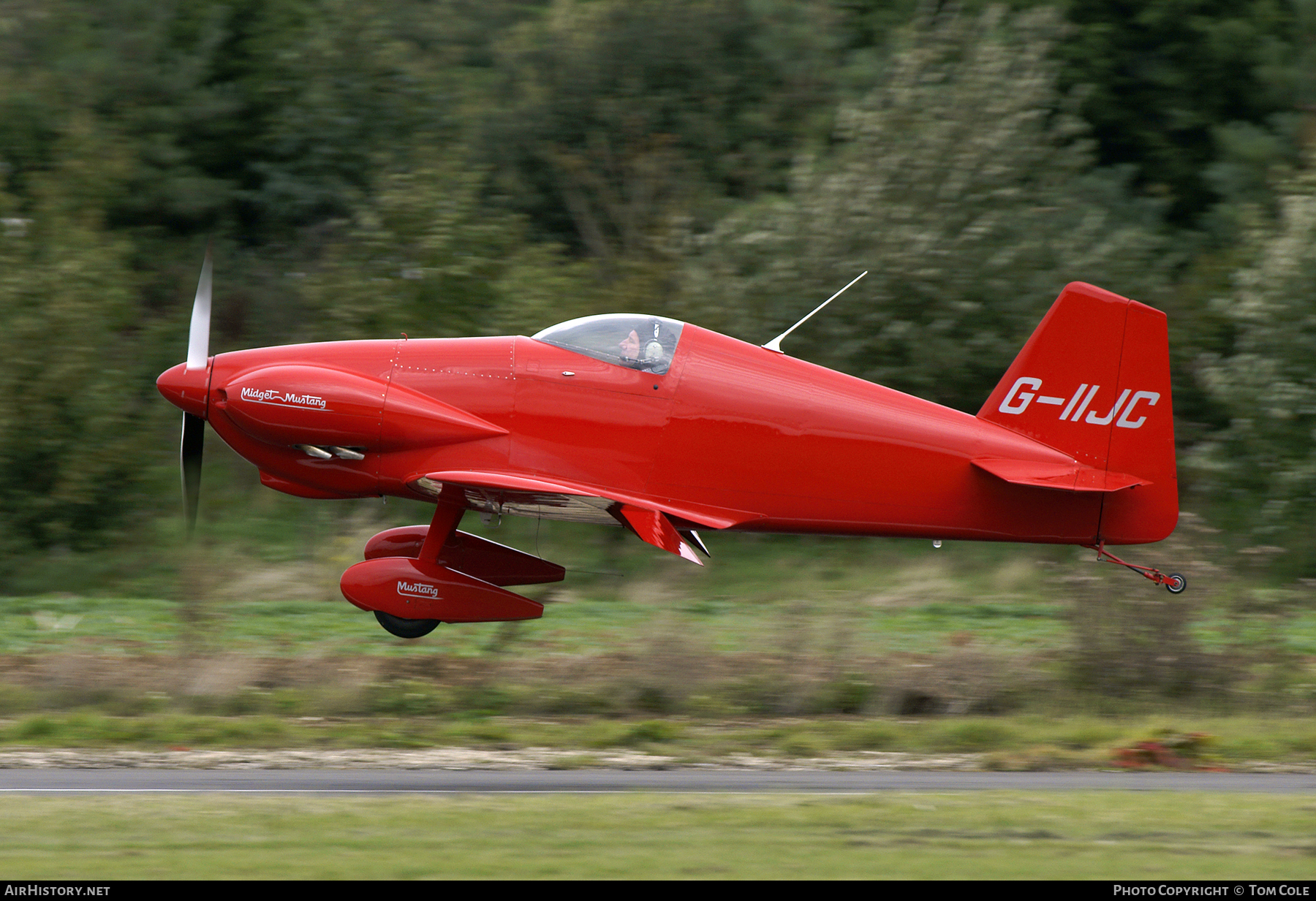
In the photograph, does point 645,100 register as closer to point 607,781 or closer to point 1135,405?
point 1135,405

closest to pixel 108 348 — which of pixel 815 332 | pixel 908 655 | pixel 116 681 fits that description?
A: pixel 116 681

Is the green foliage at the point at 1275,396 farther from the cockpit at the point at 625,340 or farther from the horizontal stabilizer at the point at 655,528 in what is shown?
the horizontal stabilizer at the point at 655,528

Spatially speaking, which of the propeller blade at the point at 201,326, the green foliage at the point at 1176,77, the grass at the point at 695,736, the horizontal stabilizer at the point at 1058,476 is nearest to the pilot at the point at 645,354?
the horizontal stabilizer at the point at 1058,476

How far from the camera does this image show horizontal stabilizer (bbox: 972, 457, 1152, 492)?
35.4 feet

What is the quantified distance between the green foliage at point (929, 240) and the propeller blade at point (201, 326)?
8.31 m

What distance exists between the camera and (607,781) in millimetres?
9219

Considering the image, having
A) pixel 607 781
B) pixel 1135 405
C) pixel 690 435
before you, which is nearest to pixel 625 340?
pixel 690 435

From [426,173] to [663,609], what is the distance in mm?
8430

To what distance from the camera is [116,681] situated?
11.6 metres

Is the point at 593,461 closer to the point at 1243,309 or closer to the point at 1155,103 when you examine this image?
the point at 1243,309

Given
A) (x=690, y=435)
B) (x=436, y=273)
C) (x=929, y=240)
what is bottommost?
(x=436, y=273)

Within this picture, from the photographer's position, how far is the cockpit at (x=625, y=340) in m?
10.9

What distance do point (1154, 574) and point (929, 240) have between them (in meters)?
8.14

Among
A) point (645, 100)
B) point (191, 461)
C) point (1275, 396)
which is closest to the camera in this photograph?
point (191, 461)
